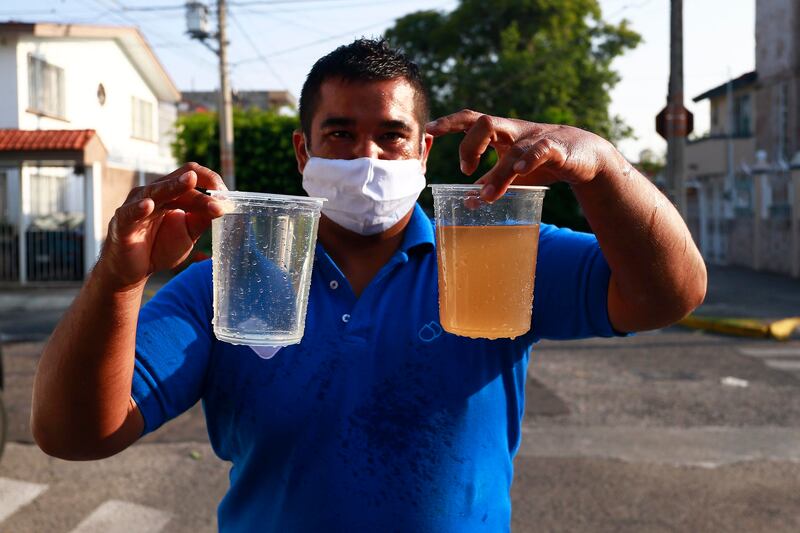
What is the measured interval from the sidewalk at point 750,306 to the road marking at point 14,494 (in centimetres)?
985

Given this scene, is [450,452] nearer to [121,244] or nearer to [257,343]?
[257,343]

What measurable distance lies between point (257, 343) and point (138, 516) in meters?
3.95

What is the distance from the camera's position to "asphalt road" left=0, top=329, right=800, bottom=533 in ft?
17.1

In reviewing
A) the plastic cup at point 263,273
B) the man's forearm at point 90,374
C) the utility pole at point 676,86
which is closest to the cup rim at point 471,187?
the plastic cup at point 263,273

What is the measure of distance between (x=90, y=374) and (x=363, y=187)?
0.78 meters

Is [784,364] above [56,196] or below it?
below

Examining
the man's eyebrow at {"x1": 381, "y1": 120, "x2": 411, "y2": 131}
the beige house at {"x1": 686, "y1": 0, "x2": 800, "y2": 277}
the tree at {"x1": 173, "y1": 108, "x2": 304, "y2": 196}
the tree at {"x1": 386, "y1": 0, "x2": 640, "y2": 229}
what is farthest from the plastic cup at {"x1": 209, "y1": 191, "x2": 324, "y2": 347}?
the tree at {"x1": 386, "y1": 0, "x2": 640, "y2": 229}

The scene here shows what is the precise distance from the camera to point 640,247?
186cm

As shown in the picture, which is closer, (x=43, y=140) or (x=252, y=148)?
(x=43, y=140)

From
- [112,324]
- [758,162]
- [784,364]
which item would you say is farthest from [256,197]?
[758,162]

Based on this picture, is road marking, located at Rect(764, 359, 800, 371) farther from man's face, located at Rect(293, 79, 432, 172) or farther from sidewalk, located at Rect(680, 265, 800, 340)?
man's face, located at Rect(293, 79, 432, 172)

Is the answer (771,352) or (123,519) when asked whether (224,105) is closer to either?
(771,352)

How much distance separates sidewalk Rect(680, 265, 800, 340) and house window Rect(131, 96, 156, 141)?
8.73 meters

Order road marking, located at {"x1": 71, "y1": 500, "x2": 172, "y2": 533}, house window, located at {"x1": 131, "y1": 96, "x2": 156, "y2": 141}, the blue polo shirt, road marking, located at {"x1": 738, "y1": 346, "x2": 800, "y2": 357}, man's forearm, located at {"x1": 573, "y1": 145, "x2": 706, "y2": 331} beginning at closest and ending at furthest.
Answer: man's forearm, located at {"x1": 573, "y1": 145, "x2": 706, "y2": 331} → the blue polo shirt → road marking, located at {"x1": 71, "y1": 500, "x2": 172, "y2": 533} → house window, located at {"x1": 131, "y1": 96, "x2": 156, "y2": 141} → road marking, located at {"x1": 738, "y1": 346, "x2": 800, "y2": 357}
